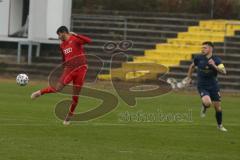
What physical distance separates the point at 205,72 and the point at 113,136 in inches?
139

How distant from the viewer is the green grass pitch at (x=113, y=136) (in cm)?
1355

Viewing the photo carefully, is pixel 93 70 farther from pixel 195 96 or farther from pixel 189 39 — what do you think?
pixel 195 96

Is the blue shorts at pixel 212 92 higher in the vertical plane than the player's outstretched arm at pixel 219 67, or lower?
lower

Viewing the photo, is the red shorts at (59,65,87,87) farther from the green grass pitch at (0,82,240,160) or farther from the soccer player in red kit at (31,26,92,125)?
the green grass pitch at (0,82,240,160)

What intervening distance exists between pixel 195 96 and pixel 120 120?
37.9 ft

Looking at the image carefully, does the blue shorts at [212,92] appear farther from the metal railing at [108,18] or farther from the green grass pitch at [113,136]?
the metal railing at [108,18]

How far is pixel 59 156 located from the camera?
1302 centimetres

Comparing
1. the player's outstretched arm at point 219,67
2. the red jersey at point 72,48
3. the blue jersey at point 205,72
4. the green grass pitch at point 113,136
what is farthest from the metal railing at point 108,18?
the player's outstretched arm at point 219,67

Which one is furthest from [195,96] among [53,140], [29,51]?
[53,140]

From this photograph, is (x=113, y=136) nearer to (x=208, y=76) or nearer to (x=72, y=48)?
(x=72, y=48)

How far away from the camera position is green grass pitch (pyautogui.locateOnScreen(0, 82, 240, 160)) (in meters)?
13.5

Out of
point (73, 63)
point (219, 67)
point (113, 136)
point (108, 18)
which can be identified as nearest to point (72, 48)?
point (73, 63)

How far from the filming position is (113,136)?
637 inches

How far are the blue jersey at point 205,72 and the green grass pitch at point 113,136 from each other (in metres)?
1.02
